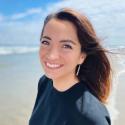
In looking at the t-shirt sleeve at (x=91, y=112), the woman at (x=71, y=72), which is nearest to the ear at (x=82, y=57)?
the woman at (x=71, y=72)

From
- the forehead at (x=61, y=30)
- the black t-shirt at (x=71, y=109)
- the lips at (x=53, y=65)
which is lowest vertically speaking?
the black t-shirt at (x=71, y=109)

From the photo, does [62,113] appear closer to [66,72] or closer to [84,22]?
[66,72]

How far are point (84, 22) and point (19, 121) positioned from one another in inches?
125

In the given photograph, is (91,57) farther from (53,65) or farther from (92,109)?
(92,109)

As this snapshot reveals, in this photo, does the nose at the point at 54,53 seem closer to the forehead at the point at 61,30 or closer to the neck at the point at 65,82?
the forehead at the point at 61,30

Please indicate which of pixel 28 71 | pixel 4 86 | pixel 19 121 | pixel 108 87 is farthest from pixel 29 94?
pixel 108 87

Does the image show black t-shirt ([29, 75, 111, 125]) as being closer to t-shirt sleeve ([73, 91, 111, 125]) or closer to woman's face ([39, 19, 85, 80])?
t-shirt sleeve ([73, 91, 111, 125])

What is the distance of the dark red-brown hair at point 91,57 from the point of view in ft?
6.62

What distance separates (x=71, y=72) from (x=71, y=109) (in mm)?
265

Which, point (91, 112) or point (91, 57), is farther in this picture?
point (91, 57)

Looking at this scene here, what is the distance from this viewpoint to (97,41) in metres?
2.15

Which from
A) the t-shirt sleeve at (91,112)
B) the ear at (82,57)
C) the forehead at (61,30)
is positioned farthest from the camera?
the ear at (82,57)

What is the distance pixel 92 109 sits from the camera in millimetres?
1851

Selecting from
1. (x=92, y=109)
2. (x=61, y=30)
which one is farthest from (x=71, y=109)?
(x=61, y=30)
